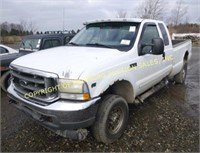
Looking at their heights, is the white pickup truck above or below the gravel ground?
above

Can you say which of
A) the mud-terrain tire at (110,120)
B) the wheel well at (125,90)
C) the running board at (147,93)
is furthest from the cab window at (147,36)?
the mud-terrain tire at (110,120)

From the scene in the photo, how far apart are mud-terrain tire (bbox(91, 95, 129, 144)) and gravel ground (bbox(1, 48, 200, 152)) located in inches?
6.3

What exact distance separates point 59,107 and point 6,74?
12.6 feet

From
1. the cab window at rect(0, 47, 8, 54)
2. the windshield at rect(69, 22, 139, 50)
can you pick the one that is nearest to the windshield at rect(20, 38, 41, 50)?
the cab window at rect(0, 47, 8, 54)

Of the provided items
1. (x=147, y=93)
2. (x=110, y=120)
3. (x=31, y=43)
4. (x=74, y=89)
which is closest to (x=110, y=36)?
(x=147, y=93)

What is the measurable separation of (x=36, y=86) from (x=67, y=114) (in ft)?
2.29

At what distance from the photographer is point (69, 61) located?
10.8 feet

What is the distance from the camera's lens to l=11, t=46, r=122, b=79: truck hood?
3.06 meters

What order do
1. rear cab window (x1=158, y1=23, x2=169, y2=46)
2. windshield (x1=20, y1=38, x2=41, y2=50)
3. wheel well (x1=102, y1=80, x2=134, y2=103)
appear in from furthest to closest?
windshield (x1=20, y1=38, x2=41, y2=50)
rear cab window (x1=158, y1=23, x2=169, y2=46)
wheel well (x1=102, y1=80, x2=134, y2=103)

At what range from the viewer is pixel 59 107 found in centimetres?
298

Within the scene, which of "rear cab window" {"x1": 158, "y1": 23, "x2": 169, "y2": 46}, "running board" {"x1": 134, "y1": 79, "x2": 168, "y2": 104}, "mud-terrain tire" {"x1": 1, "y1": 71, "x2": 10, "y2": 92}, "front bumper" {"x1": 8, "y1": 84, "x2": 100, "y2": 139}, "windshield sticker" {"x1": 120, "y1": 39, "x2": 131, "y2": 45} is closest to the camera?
"front bumper" {"x1": 8, "y1": 84, "x2": 100, "y2": 139}

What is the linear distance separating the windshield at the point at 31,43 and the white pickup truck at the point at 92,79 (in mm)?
3031

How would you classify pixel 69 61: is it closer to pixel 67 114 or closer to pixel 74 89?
pixel 74 89

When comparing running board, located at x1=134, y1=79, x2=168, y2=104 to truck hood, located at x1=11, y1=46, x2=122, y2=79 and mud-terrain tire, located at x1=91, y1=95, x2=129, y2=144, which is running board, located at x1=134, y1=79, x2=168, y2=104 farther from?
truck hood, located at x1=11, y1=46, x2=122, y2=79
